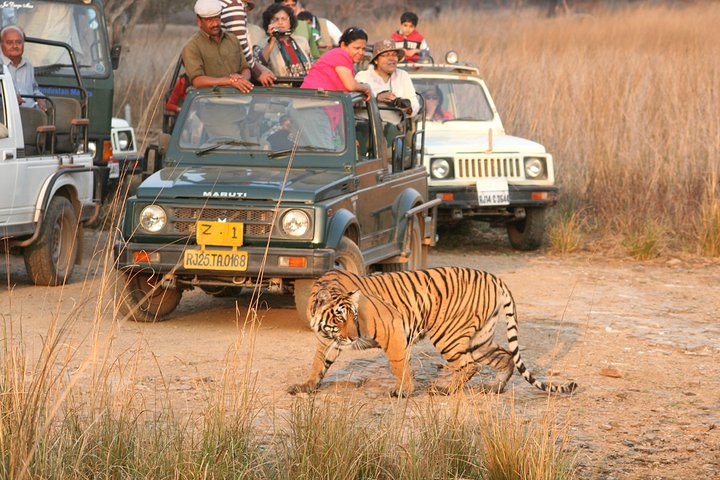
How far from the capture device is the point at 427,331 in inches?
284

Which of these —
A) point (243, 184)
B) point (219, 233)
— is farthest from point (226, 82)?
point (219, 233)

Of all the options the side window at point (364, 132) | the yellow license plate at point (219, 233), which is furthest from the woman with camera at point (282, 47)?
the yellow license plate at point (219, 233)

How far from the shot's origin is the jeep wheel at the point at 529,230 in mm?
13430

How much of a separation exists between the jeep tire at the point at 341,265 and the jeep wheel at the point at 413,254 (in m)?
1.49

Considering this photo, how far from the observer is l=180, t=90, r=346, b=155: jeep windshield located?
940 centimetres

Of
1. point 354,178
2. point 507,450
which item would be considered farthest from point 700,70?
point 507,450

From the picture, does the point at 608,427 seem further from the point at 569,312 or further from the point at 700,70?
the point at 700,70

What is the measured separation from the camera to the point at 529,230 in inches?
530

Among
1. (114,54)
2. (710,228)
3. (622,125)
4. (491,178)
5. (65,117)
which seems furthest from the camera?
(622,125)

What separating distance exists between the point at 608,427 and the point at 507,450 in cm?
142

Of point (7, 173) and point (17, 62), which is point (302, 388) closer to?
point (7, 173)

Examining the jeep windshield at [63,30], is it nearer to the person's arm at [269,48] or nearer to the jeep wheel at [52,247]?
the person's arm at [269,48]

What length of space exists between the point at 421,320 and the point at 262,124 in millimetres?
2857

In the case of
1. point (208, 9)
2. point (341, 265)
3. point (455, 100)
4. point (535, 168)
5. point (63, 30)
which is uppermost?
point (208, 9)
